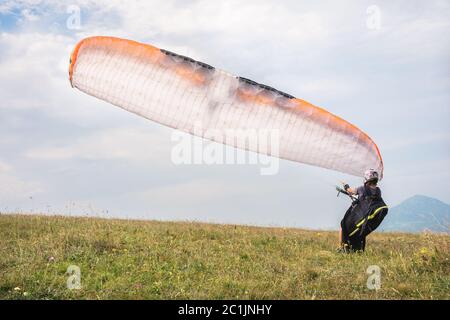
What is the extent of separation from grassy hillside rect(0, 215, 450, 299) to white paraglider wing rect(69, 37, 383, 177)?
9.01 feet

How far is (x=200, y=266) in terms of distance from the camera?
12125 millimetres

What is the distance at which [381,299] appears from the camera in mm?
9484

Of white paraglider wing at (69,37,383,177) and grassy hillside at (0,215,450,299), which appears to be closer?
grassy hillside at (0,215,450,299)

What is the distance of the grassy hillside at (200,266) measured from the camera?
1011 cm

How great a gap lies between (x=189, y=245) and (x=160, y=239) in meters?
1.15

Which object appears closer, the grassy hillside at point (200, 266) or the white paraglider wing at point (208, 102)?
the grassy hillside at point (200, 266)

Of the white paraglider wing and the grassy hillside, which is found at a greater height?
the white paraglider wing

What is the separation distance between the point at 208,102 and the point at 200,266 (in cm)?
406

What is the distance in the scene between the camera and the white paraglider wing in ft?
40.7

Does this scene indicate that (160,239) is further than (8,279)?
Yes

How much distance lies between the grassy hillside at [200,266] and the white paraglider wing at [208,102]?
2.75m
